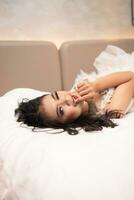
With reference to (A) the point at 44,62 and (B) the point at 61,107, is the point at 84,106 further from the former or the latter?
Answer: (A) the point at 44,62

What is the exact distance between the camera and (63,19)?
190 centimetres

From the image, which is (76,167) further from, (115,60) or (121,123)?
(115,60)

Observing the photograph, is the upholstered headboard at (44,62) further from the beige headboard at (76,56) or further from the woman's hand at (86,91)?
the woman's hand at (86,91)

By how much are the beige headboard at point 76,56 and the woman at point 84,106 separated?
1.28 feet

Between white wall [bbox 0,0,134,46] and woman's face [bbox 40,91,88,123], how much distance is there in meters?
0.71

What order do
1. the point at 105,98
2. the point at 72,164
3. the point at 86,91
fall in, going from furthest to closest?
1. the point at 105,98
2. the point at 86,91
3. the point at 72,164

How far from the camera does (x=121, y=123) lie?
41.1 inches

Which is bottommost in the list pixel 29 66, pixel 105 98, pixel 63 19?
pixel 105 98

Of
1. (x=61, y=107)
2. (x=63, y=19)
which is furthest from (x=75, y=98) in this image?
(x=63, y=19)

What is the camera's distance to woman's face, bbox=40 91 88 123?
116 centimetres

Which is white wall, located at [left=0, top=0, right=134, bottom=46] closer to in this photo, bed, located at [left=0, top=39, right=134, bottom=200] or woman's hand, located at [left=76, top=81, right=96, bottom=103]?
woman's hand, located at [left=76, top=81, right=96, bottom=103]

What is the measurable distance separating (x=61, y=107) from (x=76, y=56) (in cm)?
71

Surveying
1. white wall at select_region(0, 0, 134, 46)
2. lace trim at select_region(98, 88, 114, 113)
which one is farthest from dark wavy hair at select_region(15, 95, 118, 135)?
white wall at select_region(0, 0, 134, 46)

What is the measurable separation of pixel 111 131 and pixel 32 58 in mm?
901
